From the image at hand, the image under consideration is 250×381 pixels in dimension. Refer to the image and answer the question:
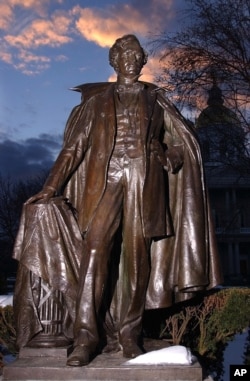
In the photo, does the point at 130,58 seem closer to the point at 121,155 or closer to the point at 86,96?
the point at 86,96

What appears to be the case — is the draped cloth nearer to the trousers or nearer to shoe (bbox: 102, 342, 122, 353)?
the trousers

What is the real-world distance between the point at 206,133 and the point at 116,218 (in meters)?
12.5

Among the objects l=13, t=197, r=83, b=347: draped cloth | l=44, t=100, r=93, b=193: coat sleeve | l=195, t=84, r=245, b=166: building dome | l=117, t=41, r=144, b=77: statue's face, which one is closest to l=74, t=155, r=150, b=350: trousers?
l=13, t=197, r=83, b=347: draped cloth

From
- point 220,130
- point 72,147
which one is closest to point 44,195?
point 72,147

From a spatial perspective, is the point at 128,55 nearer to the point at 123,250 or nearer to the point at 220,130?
the point at 123,250

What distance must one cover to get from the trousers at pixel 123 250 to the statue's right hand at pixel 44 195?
40 centimetres

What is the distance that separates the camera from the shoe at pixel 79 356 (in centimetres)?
407

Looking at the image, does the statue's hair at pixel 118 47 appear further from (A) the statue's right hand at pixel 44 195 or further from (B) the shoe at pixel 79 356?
(B) the shoe at pixel 79 356

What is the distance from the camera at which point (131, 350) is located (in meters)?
4.39

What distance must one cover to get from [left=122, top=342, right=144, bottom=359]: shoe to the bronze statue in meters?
0.01

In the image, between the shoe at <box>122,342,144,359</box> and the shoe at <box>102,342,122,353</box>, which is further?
the shoe at <box>102,342,122,353</box>

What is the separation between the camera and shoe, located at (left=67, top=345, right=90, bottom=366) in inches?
160

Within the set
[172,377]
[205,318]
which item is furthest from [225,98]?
[172,377]

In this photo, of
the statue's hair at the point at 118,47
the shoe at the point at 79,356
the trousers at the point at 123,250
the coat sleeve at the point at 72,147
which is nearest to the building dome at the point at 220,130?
the statue's hair at the point at 118,47
